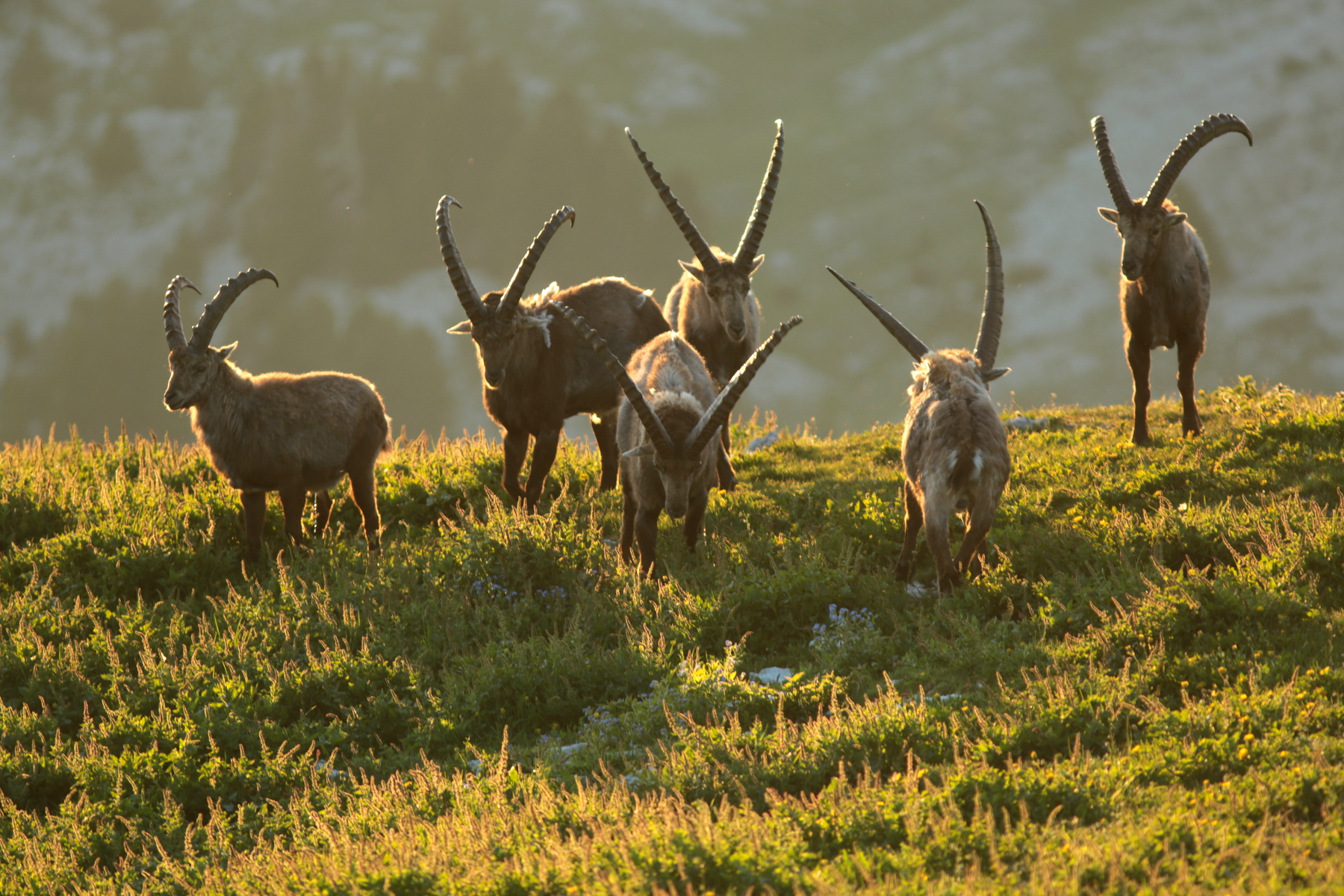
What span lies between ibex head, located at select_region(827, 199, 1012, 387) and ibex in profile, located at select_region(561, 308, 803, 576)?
74cm

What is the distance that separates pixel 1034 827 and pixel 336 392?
8920 mm

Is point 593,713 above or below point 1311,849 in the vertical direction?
above

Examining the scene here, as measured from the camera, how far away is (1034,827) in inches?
178

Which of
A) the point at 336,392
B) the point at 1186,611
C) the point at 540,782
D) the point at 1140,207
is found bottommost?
the point at 540,782

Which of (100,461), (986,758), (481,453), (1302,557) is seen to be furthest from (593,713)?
(100,461)

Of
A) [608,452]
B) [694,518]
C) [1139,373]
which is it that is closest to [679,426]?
[694,518]

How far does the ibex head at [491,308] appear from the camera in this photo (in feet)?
37.6

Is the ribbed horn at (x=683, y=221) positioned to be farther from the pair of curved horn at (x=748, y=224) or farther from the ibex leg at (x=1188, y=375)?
the ibex leg at (x=1188, y=375)

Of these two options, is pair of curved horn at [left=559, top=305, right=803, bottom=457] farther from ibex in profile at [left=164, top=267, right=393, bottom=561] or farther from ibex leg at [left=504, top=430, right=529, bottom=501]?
ibex in profile at [left=164, top=267, right=393, bottom=561]

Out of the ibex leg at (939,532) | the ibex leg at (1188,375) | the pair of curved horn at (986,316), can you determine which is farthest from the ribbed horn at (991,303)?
the ibex leg at (1188,375)

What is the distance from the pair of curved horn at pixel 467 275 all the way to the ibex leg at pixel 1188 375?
291 inches

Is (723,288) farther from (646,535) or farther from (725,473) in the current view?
(646,535)

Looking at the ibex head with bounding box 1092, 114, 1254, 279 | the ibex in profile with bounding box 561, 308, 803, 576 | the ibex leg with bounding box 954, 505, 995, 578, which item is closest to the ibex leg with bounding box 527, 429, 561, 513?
the ibex in profile with bounding box 561, 308, 803, 576

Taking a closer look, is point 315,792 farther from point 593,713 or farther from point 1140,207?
point 1140,207
